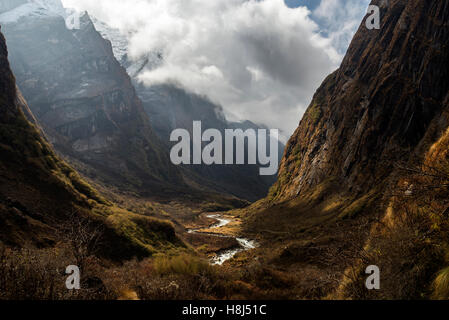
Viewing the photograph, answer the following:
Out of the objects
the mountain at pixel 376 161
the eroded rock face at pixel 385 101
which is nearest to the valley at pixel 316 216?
the mountain at pixel 376 161

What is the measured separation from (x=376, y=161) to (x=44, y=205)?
7401 cm

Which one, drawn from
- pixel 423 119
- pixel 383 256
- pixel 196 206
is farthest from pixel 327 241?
pixel 196 206

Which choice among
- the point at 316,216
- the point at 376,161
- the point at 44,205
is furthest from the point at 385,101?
the point at 44,205

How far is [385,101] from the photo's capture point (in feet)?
265

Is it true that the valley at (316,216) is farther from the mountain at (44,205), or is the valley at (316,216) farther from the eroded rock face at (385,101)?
the eroded rock face at (385,101)

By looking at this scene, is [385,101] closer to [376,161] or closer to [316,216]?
[376,161]

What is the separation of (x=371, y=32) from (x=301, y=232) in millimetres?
103848

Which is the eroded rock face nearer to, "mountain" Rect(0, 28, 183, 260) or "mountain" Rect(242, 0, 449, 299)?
"mountain" Rect(242, 0, 449, 299)

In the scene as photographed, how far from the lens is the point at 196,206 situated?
187 meters

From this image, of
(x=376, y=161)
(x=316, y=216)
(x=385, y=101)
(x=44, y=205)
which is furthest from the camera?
(x=316, y=216)

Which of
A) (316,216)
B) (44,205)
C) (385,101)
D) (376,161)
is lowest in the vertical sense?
(316,216)

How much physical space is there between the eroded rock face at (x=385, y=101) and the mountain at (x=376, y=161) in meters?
0.30

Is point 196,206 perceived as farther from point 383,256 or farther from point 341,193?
point 383,256
